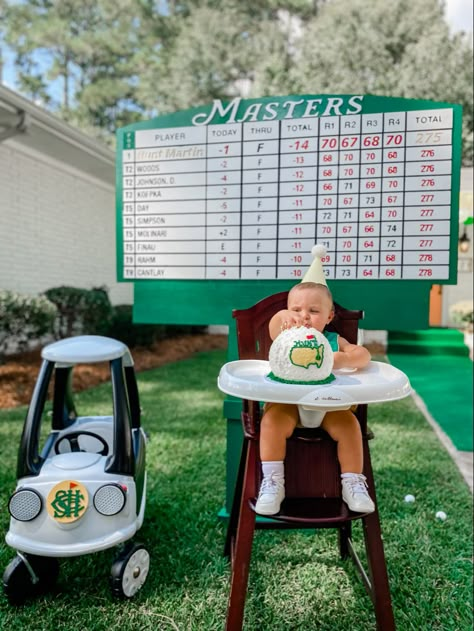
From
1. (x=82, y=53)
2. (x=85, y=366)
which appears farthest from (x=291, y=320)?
(x=82, y=53)

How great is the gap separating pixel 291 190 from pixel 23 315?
12.8 ft

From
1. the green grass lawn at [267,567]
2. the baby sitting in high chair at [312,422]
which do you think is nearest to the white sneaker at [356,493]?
the baby sitting in high chair at [312,422]

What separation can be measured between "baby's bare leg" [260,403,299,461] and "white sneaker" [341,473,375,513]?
21 cm

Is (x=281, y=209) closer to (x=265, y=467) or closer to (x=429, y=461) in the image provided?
(x=265, y=467)

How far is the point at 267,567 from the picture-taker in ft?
6.94

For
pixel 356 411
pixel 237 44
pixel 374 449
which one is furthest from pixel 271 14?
pixel 356 411

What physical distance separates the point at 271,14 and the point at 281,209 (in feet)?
61.6

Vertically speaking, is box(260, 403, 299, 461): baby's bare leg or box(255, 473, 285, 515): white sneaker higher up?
box(260, 403, 299, 461): baby's bare leg

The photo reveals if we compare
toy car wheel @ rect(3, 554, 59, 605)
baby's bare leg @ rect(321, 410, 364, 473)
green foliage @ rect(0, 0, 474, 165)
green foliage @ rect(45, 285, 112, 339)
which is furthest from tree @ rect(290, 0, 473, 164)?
toy car wheel @ rect(3, 554, 59, 605)

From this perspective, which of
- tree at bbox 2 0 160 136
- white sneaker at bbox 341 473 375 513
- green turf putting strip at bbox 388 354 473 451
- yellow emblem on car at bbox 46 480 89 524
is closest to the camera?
white sneaker at bbox 341 473 375 513

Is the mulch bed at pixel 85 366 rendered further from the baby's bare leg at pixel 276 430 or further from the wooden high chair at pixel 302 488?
the baby's bare leg at pixel 276 430

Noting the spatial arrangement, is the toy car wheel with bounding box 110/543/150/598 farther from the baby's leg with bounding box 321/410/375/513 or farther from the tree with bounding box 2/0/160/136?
the tree with bounding box 2/0/160/136

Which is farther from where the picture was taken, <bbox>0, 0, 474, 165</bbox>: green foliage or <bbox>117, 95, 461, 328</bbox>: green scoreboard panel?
<bbox>0, 0, 474, 165</bbox>: green foliage

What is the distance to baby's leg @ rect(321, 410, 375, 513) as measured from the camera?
1513 millimetres
